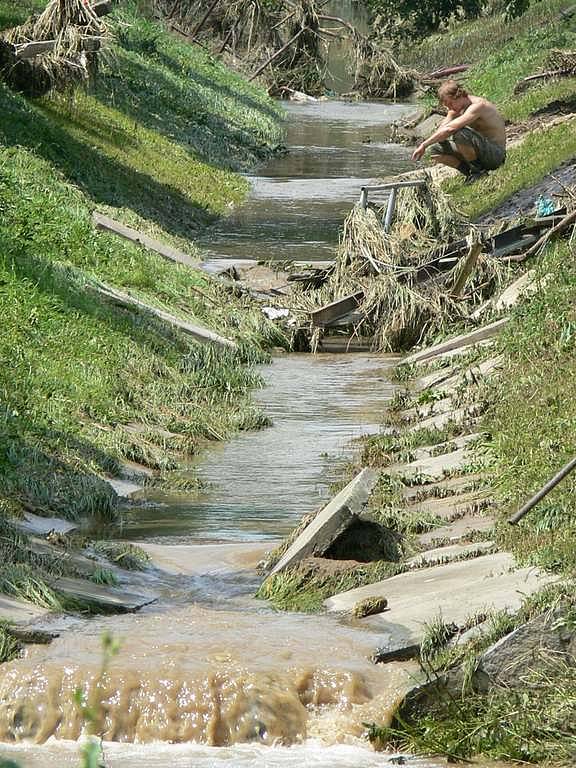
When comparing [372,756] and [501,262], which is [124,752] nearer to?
[372,756]

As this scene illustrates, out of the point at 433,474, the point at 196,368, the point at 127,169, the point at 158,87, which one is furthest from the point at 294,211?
the point at 433,474

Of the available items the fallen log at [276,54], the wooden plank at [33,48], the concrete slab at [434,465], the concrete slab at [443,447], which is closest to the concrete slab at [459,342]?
the concrete slab at [443,447]

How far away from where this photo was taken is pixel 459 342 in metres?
18.1

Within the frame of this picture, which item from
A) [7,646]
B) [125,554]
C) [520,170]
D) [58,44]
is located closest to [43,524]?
[125,554]

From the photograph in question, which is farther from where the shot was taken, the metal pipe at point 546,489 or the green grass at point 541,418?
the green grass at point 541,418

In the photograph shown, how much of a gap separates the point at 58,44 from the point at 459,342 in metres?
10.3

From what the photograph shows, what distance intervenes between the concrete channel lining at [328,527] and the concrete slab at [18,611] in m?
1.63

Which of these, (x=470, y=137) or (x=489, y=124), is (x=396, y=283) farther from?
(x=489, y=124)

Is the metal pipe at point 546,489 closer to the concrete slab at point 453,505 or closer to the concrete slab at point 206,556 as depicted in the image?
the concrete slab at point 453,505

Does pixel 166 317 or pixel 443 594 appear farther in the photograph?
pixel 166 317

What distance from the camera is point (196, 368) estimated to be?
57.2ft

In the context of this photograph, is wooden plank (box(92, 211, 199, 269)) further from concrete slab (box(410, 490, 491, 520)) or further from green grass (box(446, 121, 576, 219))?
concrete slab (box(410, 490, 491, 520))

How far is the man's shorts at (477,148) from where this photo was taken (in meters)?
19.8

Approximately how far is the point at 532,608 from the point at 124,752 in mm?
2148
